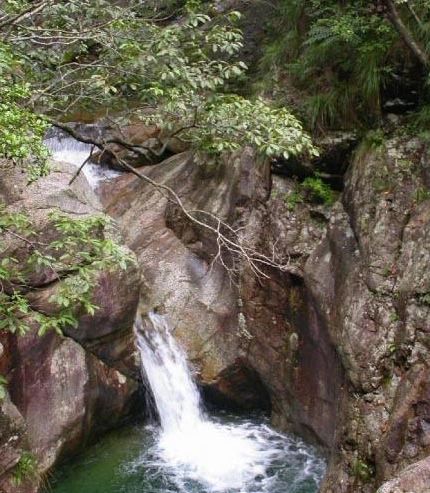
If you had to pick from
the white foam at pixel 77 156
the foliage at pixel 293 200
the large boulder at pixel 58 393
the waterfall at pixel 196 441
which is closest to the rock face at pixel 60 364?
the large boulder at pixel 58 393

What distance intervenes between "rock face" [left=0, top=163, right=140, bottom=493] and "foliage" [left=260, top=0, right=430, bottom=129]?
4094mm

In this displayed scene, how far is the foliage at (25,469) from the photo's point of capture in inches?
266

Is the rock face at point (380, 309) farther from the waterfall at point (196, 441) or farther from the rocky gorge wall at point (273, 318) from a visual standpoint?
the waterfall at point (196, 441)

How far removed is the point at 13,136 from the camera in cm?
484

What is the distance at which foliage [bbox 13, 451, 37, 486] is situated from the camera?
6.75m

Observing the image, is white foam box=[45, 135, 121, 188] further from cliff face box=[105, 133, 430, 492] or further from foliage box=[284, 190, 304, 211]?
foliage box=[284, 190, 304, 211]

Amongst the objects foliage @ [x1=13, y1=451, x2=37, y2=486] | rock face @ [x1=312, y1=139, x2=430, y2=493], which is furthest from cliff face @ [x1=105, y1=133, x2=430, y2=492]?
foliage @ [x1=13, y1=451, x2=37, y2=486]

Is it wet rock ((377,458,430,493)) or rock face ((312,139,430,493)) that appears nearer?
wet rock ((377,458,430,493))

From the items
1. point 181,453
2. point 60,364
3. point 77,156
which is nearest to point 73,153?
point 77,156

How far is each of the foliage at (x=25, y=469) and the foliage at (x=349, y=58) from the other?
20.9 ft

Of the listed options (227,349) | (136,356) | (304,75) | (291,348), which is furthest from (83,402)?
(304,75)

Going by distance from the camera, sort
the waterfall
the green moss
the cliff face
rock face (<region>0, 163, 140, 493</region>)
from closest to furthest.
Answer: the green moss, the cliff face, rock face (<region>0, 163, 140, 493</region>), the waterfall

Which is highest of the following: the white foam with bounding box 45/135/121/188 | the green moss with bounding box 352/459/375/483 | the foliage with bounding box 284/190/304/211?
the white foam with bounding box 45/135/121/188

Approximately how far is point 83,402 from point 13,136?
185 inches
